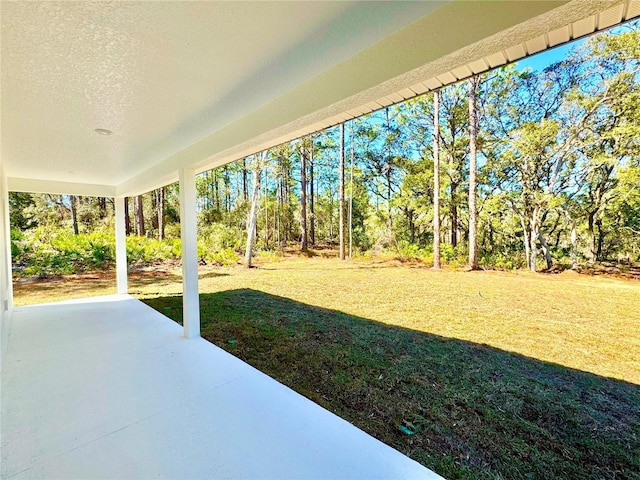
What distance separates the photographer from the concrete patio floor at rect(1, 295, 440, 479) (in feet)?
4.63

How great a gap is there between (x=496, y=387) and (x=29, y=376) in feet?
→ 13.7

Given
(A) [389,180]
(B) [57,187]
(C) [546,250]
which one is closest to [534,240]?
(C) [546,250]

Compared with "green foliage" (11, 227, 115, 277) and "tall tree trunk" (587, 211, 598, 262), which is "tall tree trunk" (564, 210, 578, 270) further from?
"green foliage" (11, 227, 115, 277)

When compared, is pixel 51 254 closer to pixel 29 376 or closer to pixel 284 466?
pixel 29 376

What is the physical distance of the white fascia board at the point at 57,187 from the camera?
15.3ft

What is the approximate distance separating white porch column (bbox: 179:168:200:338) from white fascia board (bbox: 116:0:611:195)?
1509mm

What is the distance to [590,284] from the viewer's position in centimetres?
545

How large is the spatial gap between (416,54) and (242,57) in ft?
2.99

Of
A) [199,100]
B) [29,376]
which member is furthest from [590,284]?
[29,376]

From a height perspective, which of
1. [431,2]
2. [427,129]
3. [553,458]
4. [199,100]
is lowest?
[553,458]

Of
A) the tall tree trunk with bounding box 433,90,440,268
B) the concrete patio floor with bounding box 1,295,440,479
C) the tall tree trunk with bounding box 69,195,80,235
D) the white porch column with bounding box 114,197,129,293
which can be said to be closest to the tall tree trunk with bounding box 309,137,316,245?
the tall tree trunk with bounding box 433,90,440,268

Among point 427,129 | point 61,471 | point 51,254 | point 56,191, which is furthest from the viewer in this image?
point 427,129

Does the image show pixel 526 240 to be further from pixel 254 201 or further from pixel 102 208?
pixel 102 208

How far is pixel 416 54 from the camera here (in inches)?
43.2
